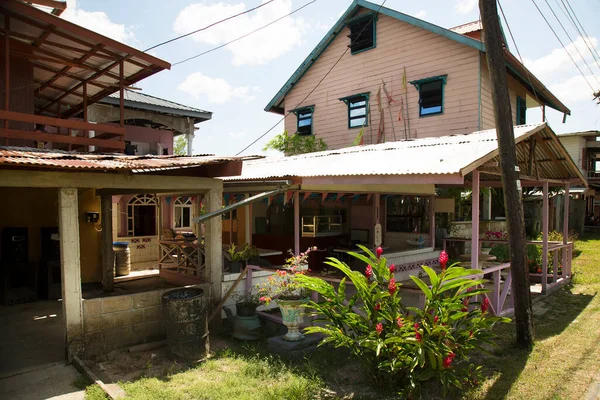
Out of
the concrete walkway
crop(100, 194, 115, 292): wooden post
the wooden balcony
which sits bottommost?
the concrete walkway

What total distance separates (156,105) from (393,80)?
27.4 ft

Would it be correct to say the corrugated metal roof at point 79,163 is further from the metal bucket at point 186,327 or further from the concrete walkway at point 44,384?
the concrete walkway at point 44,384

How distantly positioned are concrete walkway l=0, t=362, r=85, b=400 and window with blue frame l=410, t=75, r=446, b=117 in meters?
12.4

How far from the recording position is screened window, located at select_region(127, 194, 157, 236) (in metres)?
14.2

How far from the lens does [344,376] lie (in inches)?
217

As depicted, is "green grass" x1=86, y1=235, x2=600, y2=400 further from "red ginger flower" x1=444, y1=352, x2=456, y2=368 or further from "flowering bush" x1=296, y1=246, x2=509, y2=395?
"red ginger flower" x1=444, y1=352, x2=456, y2=368

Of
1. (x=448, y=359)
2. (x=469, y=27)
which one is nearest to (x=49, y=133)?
(x=448, y=359)

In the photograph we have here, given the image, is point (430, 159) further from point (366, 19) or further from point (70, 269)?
point (366, 19)

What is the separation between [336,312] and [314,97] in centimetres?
1330

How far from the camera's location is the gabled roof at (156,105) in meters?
13.5

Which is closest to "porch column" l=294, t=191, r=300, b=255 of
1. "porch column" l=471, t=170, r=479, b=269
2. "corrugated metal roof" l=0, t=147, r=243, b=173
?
"corrugated metal roof" l=0, t=147, r=243, b=173

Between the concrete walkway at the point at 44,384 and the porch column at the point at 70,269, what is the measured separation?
34 centimetres

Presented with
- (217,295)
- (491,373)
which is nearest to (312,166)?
(217,295)

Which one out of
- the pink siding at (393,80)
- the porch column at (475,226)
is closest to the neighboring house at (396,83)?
the pink siding at (393,80)
